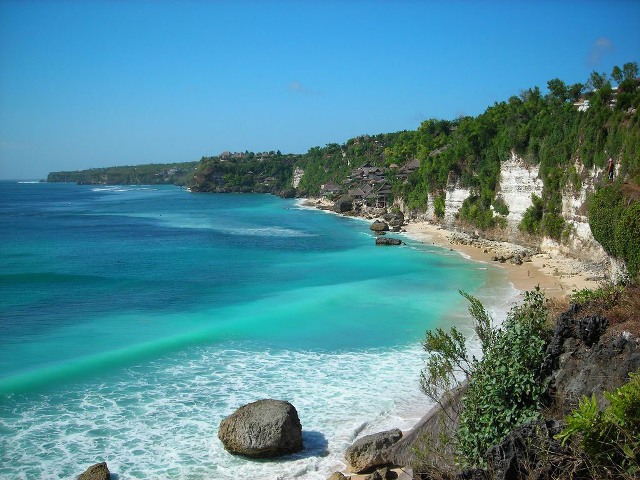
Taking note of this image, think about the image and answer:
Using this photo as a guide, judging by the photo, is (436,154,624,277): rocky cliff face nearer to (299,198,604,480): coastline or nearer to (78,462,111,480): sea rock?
(299,198,604,480): coastline

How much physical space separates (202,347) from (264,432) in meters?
8.65

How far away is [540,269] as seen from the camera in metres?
33.3

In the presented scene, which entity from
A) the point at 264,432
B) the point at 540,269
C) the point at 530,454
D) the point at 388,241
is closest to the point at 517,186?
the point at 388,241

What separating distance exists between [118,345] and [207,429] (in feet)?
27.8

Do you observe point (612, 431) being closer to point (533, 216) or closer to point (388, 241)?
point (533, 216)

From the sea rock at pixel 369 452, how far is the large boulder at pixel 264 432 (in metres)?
1.42

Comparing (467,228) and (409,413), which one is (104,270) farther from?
(467,228)

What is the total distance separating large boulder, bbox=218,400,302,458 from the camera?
12641 millimetres

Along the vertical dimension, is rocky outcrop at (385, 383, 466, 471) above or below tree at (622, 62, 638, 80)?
below

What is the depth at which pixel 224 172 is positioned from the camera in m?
147

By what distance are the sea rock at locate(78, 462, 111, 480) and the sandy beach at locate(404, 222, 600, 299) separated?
16.2 meters

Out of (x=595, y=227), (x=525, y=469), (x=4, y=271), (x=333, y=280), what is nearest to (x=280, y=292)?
(x=333, y=280)

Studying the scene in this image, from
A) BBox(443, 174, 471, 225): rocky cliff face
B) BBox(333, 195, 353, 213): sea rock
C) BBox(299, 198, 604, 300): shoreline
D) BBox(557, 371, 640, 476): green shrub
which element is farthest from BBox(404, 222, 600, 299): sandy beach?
BBox(333, 195, 353, 213): sea rock

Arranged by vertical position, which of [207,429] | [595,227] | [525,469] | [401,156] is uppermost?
[401,156]
